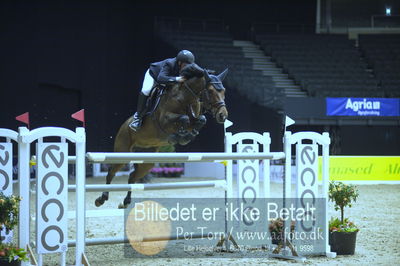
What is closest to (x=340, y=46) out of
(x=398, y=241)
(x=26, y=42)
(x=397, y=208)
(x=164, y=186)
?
(x=26, y=42)

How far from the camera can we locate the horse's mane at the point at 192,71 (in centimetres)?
541

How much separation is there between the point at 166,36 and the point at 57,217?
13.8 meters

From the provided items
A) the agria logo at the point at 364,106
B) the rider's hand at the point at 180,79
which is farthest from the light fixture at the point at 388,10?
the rider's hand at the point at 180,79

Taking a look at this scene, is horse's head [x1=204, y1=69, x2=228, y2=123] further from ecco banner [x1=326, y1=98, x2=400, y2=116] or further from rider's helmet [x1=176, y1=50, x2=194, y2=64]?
ecco banner [x1=326, y1=98, x2=400, y2=116]

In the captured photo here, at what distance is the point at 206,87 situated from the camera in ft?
17.7

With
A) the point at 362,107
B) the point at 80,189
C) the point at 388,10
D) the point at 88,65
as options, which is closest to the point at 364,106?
the point at 362,107

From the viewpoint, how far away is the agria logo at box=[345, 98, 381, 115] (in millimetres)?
15844

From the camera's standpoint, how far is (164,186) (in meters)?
4.52

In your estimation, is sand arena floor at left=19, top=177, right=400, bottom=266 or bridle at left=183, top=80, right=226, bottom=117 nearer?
sand arena floor at left=19, top=177, right=400, bottom=266

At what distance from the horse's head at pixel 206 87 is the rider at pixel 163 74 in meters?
0.09

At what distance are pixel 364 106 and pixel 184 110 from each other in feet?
37.2

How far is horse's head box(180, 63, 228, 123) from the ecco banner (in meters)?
10.8

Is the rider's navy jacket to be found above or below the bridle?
above

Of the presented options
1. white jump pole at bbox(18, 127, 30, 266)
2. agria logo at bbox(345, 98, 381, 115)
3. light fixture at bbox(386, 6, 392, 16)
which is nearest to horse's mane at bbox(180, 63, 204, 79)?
white jump pole at bbox(18, 127, 30, 266)
